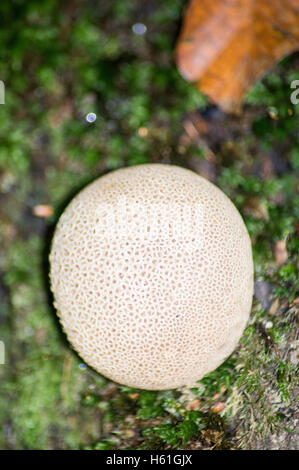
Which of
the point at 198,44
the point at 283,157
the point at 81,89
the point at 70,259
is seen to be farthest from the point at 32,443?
the point at 198,44

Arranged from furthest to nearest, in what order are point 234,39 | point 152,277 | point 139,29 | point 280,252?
point 139,29 < point 280,252 < point 234,39 < point 152,277

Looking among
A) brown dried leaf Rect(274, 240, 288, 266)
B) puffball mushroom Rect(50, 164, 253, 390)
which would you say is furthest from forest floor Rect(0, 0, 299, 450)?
puffball mushroom Rect(50, 164, 253, 390)

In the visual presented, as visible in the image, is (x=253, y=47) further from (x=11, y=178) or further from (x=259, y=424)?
(x=259, y=424)

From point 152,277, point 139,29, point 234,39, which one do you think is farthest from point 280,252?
point 139,29

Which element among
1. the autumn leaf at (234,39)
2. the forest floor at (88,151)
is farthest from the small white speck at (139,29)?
the autumn leaf at (234,39)

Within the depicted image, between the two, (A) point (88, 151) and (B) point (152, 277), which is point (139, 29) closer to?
(A) point (88, 151)

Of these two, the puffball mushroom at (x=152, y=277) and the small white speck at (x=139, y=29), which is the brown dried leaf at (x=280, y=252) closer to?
the puffball mushroom at (x=152, y=277)

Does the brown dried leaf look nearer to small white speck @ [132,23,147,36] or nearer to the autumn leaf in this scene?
the autumn leaf

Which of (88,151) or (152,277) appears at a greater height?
(152,277)
